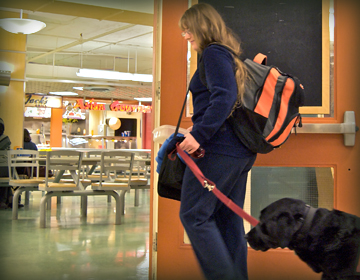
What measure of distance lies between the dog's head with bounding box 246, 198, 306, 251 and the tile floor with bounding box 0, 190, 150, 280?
124 centimetres

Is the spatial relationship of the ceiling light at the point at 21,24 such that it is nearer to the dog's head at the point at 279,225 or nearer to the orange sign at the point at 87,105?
the dog's head at the point at 279,225

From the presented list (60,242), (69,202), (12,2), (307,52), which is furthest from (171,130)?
(12,2)

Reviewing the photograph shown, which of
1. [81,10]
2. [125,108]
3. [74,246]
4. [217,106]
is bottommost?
[74,246]

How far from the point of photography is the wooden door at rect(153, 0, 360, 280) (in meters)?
2.36

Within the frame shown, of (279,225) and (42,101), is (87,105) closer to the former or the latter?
(42,101)

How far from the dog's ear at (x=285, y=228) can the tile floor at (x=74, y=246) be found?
1313mm

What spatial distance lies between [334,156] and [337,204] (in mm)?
292

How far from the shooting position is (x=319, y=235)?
1.54 m

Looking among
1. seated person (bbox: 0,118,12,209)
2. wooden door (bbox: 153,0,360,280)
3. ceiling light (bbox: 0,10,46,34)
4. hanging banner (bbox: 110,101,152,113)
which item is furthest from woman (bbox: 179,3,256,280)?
hanging banner (bbox: 110,101,152,113)

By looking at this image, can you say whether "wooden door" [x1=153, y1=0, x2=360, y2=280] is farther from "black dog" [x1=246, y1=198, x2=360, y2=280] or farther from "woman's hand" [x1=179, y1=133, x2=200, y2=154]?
"woman's hand" [x1=179, y1=133, x2=200, y2=154]

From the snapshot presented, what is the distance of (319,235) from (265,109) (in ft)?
1.78

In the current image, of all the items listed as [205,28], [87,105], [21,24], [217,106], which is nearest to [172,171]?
[217,106]

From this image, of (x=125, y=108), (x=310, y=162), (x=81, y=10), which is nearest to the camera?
(x=310, y=162)

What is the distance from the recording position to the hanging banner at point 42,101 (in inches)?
653
